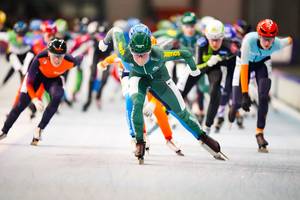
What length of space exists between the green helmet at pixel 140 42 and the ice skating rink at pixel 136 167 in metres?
1.37

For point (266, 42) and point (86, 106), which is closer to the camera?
point (266, 42)

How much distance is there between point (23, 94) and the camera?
9.62m

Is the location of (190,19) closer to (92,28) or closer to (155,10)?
(92,28)

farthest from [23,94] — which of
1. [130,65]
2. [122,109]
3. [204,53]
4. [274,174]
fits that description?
[122,109]

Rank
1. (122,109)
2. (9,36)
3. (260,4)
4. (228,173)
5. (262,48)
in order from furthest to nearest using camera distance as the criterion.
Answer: (260,4) < (122,109) < (9,36) < (262,48) < (228,173)

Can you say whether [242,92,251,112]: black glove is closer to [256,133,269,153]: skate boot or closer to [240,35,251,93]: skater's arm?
[240,35,251,93]: skater's arm

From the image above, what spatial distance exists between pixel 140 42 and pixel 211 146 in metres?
1.63

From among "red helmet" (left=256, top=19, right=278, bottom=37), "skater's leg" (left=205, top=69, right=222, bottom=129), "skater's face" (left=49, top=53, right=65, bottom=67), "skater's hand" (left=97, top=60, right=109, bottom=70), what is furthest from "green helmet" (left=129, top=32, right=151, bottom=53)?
"skater's leg" (left=205, top=69, right=222, bottom=129)

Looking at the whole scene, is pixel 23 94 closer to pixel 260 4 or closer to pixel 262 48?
pixel 262 48

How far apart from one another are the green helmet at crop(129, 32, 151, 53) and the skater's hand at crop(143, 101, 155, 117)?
0.78m

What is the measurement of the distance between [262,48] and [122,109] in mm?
5532

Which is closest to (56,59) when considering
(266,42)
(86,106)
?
(266,42)

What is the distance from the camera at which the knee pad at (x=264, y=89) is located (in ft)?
30.6

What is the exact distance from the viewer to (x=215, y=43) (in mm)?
10422
